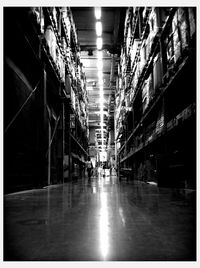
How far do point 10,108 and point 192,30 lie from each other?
404 centimetres

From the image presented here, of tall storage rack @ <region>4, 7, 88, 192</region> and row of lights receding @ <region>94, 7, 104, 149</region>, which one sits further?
row of lights receding @ <region>94, 7, 104, 149</region>

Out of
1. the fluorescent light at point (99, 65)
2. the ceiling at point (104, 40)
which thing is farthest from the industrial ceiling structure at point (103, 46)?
the fluorescent light at point (99, 65)

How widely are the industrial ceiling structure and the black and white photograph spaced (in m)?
0.13

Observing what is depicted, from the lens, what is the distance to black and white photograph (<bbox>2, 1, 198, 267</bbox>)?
123cm

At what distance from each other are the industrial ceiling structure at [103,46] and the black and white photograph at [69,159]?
0.13 m

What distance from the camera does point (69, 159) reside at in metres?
10.8

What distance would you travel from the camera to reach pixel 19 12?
4641mm

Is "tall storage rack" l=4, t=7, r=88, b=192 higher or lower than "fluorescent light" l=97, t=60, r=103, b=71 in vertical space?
lower

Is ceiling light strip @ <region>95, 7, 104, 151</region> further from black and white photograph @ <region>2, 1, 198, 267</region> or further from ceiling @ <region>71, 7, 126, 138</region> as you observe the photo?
ceiling @ <region>71, 7, 126, 138</region>

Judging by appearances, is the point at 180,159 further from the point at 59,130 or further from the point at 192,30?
the point at 59,130

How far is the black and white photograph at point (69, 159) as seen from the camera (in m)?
1.23

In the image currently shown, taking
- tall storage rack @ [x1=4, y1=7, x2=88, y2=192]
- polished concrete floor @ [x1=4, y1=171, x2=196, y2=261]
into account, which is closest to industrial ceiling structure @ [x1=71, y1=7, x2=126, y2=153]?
tall storage rack @ [x1=4, y1=7, x2=88, y2=192]

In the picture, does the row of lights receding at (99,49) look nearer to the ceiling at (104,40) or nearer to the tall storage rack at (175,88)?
the ceiling at (104,40)

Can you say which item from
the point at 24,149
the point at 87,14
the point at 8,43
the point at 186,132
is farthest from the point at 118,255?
the point at 87,14
